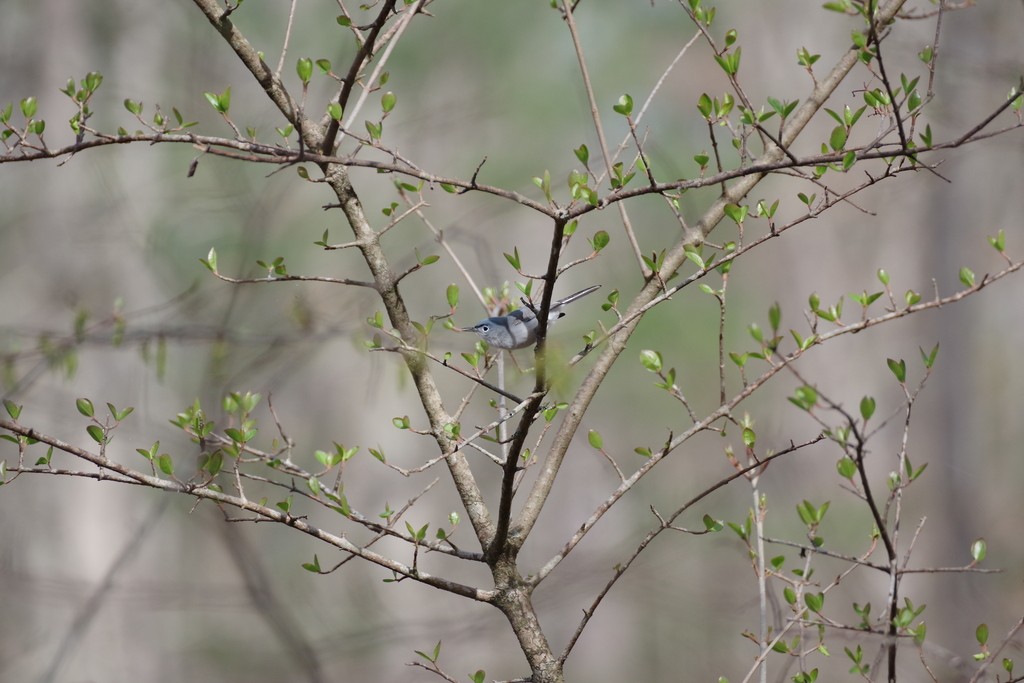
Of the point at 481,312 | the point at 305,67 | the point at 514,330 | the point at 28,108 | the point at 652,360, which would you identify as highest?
the point at 481,312

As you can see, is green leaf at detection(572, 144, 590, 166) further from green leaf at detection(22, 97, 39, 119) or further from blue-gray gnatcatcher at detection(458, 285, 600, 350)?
green leaf at detection(22, 97, 39, 119)

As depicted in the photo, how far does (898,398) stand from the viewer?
8.55 metres

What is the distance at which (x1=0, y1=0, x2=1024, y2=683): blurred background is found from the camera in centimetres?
523

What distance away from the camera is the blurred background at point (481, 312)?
523cm

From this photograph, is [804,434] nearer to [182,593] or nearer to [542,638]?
[182,593]

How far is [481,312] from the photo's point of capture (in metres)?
7.59

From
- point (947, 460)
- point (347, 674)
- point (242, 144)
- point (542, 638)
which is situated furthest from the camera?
point (947, 460)

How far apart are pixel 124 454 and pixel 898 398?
733 cm

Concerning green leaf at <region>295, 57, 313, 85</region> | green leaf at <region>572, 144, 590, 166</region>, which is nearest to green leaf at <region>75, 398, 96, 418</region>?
green leaf at <region>295, 57, 313, 85</region>

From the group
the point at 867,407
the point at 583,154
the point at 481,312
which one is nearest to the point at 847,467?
the point at 867,407

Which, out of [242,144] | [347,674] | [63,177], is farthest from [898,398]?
[242,144]

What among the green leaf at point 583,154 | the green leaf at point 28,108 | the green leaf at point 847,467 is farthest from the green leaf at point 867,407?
the green leaf at point 28,108

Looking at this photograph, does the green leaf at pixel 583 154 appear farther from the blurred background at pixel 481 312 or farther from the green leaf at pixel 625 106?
the blurred background at pixel 481 312

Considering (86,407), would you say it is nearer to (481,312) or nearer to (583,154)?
(583,154)
